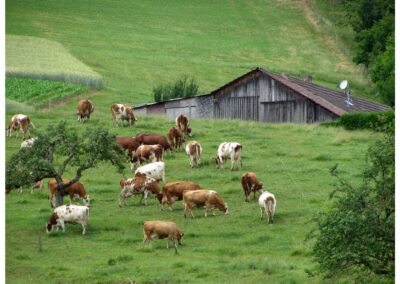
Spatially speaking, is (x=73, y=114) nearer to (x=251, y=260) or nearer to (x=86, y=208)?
(x=86, y=208)

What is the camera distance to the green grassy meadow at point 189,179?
96.5ft

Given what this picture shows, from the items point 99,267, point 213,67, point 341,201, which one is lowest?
point 99,267

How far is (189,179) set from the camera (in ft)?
132

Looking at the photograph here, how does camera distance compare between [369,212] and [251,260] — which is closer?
[369,212]

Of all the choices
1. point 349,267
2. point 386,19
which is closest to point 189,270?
point 349,267

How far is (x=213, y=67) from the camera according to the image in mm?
90500

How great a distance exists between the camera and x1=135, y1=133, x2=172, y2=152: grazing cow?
44062 millimetres

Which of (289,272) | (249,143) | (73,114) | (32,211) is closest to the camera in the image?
(289,272)

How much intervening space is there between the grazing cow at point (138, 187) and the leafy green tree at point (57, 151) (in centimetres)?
99

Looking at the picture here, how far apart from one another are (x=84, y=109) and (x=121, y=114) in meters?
1.78

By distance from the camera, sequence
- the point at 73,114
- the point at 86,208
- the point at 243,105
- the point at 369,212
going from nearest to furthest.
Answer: the point at 369,212, the point at 86,208, the point at 73,114, the point at 243,105

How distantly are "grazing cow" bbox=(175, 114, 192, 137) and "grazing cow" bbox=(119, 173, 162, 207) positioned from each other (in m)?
11.2

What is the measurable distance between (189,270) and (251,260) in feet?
5.94

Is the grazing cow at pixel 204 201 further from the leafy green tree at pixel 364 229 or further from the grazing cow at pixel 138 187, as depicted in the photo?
the leafy green tree at pixel 364 229
